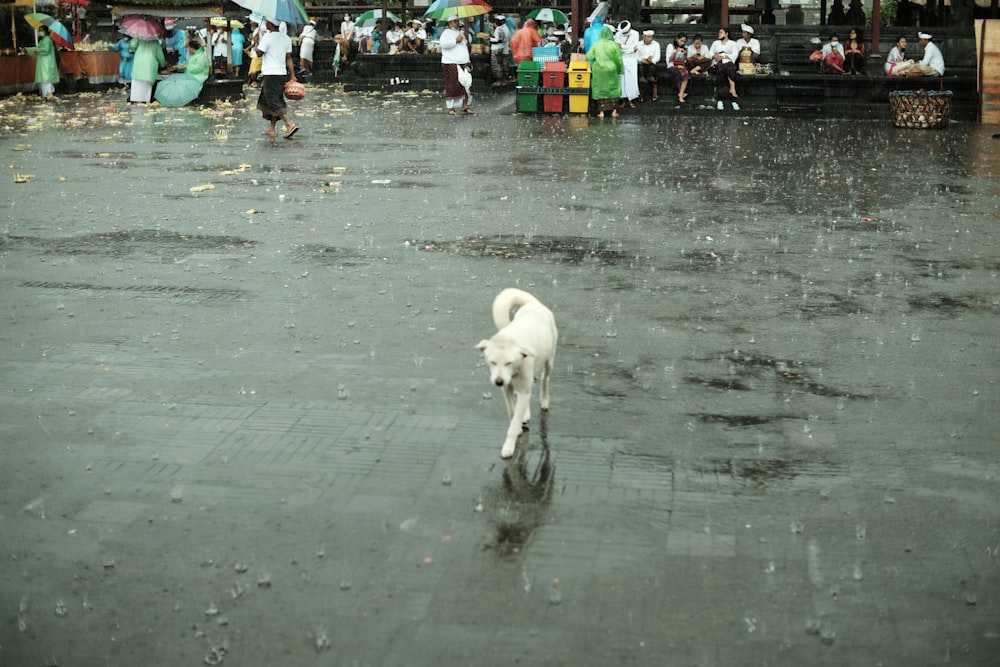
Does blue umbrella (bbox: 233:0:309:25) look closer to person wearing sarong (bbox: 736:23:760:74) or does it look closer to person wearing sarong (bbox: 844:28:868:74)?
person wearing sarong (bbox: 736:23:760:74)

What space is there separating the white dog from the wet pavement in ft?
0.61

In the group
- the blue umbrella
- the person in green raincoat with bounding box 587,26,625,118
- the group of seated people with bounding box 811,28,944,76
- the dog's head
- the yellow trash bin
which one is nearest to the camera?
the dog's head

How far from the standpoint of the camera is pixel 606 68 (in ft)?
82.4

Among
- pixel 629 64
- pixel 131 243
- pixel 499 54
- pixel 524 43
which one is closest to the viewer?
pixel 131 243

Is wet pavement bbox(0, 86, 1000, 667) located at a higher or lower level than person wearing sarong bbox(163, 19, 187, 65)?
higher

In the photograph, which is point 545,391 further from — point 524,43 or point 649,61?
point 524,43

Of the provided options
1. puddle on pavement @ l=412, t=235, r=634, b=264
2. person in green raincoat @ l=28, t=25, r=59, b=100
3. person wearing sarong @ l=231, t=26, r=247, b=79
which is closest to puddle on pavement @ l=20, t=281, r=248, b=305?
puddle on pavement @ l=412, t=235, r=634, b=264

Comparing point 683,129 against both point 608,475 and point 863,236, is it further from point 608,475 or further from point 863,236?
point 608,475

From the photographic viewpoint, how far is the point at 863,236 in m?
11.7

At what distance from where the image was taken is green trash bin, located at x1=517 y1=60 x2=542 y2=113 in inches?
1017

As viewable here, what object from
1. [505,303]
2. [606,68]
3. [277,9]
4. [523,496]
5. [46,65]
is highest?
[277,9]

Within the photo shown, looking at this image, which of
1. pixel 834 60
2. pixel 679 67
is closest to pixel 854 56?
pixel 834 60

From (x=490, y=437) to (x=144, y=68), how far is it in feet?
82.0

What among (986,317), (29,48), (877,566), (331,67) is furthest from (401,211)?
(331,67)
